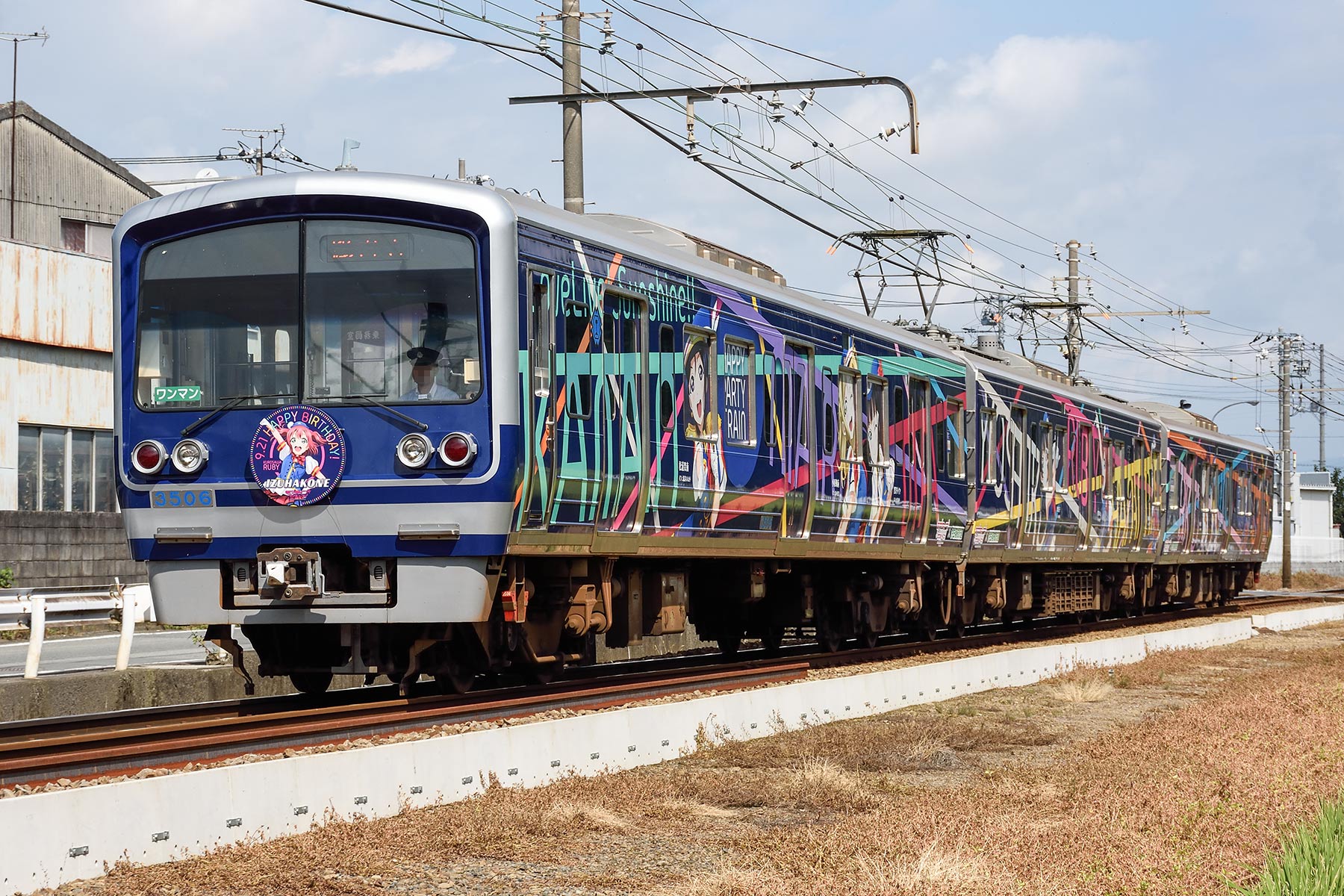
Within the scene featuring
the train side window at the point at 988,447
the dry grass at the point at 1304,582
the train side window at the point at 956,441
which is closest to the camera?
the train side window at the point at 956,441

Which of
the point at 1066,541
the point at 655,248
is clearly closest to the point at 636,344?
the point at 655,248

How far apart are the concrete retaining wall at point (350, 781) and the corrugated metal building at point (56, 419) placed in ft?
53.3

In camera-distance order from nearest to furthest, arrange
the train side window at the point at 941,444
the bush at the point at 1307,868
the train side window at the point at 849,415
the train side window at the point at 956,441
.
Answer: the bush at the point at 1307,868
the train side window at the point at 849,415
the train side window at the point at 941,444
the train side window at the point at 956,441

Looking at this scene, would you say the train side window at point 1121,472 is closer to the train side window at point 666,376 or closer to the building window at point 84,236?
the train side window at point 666,376

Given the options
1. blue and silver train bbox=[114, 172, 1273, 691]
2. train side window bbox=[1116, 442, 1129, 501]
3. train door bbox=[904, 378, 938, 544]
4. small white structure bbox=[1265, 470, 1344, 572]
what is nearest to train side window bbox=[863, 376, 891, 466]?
train door bbox=[904, 378, 938, 544]

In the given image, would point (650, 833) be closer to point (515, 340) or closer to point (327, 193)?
point (515, 340)

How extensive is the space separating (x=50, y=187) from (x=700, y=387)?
25262 millimetres

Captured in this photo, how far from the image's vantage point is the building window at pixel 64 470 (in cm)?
2670

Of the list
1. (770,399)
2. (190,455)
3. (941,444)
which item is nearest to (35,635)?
(190,455)

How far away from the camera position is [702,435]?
1321 cm

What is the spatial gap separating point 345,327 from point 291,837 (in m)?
4.33

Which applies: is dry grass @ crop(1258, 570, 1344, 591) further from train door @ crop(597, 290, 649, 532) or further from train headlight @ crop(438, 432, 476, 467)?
train headlight @ crop(438, 432, 476, 467)

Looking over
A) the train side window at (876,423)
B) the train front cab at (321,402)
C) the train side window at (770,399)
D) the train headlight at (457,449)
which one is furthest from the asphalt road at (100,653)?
the train side window at (876,423)

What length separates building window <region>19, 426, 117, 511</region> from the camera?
2670cm
